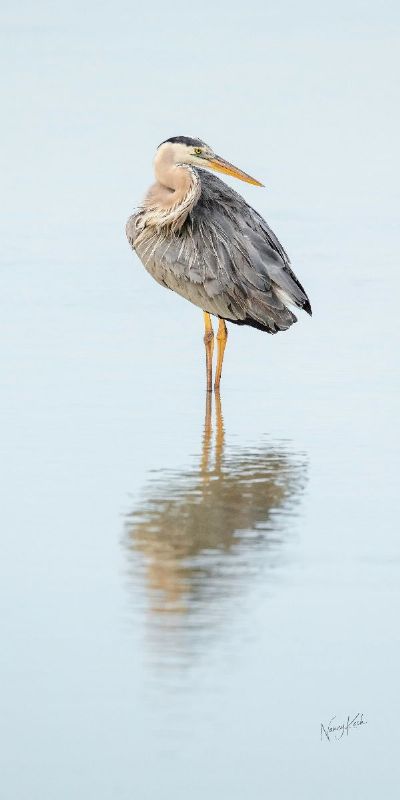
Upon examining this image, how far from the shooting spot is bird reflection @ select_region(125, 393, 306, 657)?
20.7ft

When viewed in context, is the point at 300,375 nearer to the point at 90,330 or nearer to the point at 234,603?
the point at 90,330

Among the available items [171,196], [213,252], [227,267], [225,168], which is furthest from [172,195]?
[225,168]

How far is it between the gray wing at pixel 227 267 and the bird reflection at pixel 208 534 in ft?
6.36

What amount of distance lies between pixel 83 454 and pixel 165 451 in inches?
18.7

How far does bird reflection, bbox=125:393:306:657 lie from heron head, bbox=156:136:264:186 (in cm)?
301

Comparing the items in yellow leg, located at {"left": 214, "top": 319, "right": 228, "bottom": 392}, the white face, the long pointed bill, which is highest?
the white face

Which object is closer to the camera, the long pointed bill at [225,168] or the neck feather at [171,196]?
Answer: the neck feather at [171,196]

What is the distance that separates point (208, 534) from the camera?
24.4ft

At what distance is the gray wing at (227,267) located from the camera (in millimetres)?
11461

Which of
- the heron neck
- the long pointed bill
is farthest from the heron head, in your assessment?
the heron neck

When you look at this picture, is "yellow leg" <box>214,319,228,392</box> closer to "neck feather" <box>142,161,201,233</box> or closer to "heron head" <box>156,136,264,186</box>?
"neck feather" <box>142,161,201,233</box>

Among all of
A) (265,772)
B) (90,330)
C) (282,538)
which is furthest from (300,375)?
(265,772)

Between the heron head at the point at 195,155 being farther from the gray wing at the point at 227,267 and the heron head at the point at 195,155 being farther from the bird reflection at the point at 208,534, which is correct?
the bird reflection at the point at 208,534

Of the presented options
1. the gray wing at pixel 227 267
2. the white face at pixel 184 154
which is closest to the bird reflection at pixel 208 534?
the gray wing at pixel 227 267
